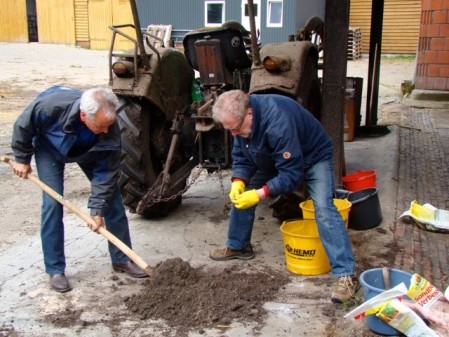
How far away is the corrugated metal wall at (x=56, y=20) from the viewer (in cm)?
2816

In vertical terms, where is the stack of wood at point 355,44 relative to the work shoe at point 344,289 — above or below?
above

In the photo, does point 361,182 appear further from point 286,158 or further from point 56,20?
point 56,20

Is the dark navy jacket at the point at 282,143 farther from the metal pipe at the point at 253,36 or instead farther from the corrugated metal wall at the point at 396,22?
the corrugated metal wall at the point at 396,22

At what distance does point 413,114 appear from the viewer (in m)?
11.0

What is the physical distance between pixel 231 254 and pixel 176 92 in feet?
5.55

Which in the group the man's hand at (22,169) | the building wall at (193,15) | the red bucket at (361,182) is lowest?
the red bucket at (361,182)

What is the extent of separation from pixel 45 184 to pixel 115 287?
0.89 meters

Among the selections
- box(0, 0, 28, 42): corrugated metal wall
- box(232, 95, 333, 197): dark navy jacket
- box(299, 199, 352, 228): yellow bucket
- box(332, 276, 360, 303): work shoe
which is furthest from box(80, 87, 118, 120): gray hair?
box(0, 0, 28, 42): corrugated metal wall

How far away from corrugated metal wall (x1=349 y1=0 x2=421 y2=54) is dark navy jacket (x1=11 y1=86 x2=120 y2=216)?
21383 mm

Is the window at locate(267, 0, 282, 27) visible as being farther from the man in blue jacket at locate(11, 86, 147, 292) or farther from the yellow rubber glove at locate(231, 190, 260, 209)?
the yellow rubber glove at locate(231, 190, 260, 209)

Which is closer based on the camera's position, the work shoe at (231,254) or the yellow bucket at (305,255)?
the yellow bucket at (305,255)

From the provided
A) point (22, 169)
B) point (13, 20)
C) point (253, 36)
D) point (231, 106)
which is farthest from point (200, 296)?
point (13, 20)

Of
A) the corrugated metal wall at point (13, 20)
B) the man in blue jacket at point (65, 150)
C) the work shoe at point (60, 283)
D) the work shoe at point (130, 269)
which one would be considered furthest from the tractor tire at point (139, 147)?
the corrugated metal wall at point (13, 20)

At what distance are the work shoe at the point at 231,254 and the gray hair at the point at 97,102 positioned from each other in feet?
4.78
